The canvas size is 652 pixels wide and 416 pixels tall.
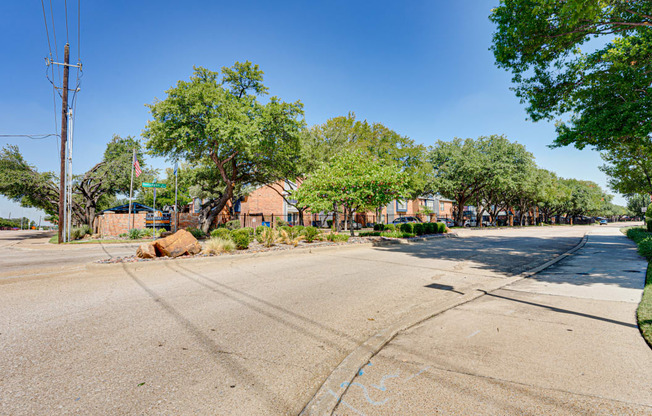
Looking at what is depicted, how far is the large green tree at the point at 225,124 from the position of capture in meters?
19.4

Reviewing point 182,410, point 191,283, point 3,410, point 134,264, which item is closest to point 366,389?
point 182,410

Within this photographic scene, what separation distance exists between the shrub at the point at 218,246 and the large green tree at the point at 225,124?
8.59 metres

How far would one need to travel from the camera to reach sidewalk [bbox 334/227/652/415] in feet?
8.30

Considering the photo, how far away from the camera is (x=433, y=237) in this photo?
22.4m

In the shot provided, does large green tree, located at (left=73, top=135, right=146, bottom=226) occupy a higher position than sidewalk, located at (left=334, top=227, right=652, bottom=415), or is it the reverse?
large green tree, located at (left=73, top=135, right=146, bottom=226)

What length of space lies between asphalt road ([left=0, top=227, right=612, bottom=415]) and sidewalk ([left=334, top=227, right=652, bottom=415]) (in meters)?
0.61

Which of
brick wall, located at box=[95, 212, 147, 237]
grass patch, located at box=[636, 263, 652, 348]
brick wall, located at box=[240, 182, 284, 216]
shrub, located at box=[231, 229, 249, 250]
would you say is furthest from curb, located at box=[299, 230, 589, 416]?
brick wall, located at box=[240, 182, 284, 216]

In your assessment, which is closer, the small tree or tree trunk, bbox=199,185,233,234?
the small tree

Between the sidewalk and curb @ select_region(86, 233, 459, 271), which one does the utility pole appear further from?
the sidewalk

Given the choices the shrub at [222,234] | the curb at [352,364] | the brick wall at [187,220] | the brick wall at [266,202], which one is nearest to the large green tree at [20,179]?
the brick wall at [187,220]

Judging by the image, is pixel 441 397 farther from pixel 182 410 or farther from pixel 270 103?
pixel 270 103

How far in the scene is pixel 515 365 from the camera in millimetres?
3195

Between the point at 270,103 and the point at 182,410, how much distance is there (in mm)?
21729

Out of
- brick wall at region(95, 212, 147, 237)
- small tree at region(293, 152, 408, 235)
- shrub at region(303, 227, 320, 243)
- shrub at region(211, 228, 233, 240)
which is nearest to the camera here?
shrub at region(211, 228, 233, 240)
